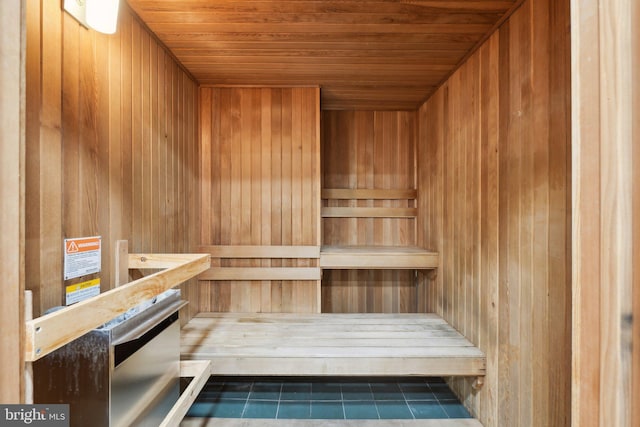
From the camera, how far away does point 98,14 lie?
118cm

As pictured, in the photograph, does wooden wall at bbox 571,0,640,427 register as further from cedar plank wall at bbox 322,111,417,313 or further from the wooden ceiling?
cedar plank wall at bbox 322,111,417,313

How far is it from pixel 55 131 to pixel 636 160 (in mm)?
1638

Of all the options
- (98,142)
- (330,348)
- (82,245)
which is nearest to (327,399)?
(330,348)

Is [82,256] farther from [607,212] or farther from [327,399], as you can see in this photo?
[327,399]

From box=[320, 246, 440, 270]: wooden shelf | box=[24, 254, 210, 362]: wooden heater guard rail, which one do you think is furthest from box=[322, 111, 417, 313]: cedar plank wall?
box=[24, 254, 210, 362]: wooden heater guard rail

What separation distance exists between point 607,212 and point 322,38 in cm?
171

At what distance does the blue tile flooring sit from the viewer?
2012 mm

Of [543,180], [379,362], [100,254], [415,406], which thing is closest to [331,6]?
[543,180]

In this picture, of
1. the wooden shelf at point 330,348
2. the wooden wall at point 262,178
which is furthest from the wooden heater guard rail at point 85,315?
the wooden wall at point 262,178

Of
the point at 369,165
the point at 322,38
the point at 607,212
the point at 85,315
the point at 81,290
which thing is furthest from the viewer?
the point at 369,165

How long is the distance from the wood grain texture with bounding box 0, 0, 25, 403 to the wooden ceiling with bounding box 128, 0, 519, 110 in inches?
46.9

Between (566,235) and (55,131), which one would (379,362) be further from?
(55,131)

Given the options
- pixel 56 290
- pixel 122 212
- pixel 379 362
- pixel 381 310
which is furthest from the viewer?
pixel 381 310

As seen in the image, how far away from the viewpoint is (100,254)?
4.28 ft
